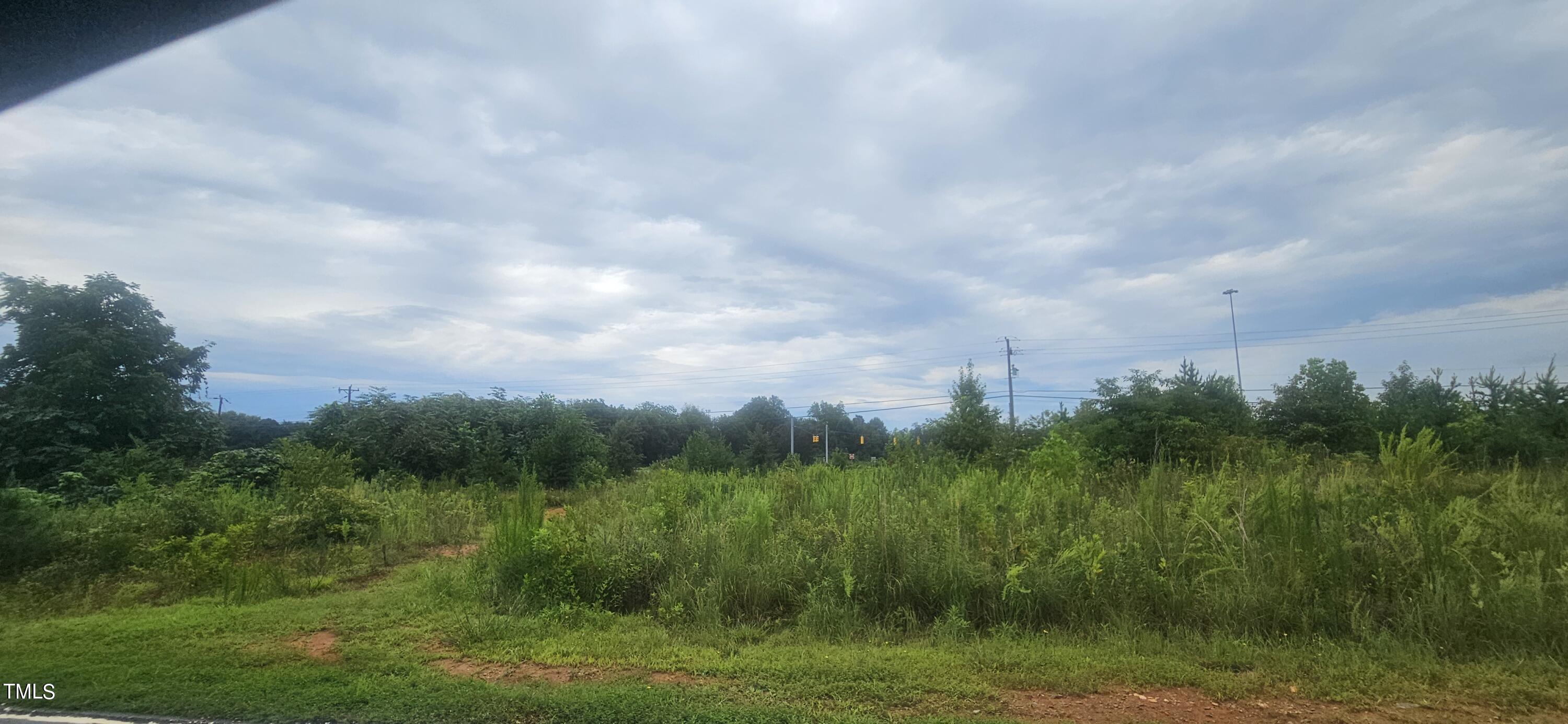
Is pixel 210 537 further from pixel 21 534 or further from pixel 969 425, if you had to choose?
pixel 969 425

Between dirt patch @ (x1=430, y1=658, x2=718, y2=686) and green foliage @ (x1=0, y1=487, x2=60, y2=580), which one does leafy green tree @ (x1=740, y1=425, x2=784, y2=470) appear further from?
dirt patch @ (x1=430, y1=658, x2=718, y2=686)

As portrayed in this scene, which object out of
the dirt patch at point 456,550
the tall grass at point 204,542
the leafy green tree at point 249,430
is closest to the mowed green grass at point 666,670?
the tall grass at point 204,542

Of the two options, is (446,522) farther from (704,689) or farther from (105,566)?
(704,689)

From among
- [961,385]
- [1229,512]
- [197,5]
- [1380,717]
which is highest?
[197,5]

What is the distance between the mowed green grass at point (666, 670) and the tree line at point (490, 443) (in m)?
6.89

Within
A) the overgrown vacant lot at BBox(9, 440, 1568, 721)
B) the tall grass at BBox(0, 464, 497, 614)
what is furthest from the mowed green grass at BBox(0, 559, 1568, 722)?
the tall grass at BBox(0, 464, 497, 614)

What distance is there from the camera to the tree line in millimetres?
14219

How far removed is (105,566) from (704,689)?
33.8 ft

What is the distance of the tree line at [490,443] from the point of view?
14219mm

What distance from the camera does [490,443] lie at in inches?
1003

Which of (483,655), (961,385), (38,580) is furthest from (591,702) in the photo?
(961,385)

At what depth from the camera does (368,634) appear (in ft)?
21.2

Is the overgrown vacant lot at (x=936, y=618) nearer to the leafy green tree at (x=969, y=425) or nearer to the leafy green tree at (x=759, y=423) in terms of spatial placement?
the leafy green tree at (x=969, y=425)

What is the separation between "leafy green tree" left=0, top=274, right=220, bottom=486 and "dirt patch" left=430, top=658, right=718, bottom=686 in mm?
17638
